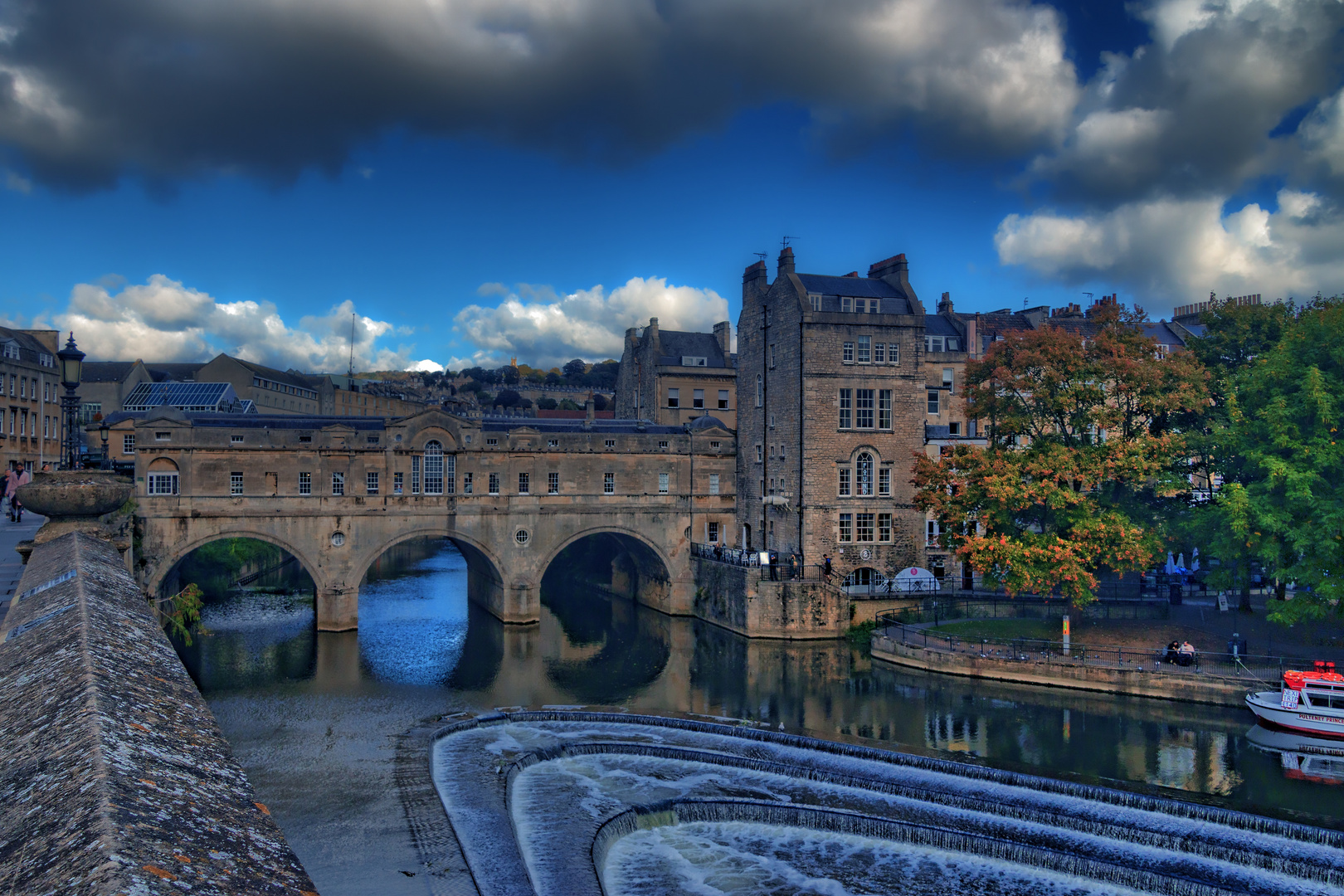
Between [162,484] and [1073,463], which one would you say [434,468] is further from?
[1073,463]

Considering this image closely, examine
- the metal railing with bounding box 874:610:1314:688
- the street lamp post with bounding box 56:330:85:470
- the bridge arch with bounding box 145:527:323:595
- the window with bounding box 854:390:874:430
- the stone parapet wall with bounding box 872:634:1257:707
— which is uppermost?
the window with bounding box 854:390:874:430

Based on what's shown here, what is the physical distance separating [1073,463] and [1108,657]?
314 inches

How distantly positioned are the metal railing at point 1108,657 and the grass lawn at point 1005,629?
88 centimetres

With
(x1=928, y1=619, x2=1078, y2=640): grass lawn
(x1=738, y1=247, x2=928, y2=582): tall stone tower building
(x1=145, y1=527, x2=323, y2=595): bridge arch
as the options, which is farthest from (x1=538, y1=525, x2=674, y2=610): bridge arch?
(x1=928, y1=619, x2=1078, y2=640): grass lawn

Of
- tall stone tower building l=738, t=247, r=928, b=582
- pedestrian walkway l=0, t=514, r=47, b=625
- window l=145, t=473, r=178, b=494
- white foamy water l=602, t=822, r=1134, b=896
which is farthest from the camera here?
tall stone tower building l=738, t=247, r=928, b=582

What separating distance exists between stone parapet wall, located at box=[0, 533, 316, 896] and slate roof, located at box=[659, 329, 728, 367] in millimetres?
59806

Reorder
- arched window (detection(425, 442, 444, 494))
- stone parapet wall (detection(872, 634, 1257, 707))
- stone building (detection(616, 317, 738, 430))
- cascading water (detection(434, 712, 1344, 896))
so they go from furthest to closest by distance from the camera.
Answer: stone building (detection(616, 317, 738, 430))
arched window (detection(425, 442, 444, 494))
stone parapet wall (detection(872, 634, 1257, 707))
cascading water (detection(434, 712, 1344, 896))

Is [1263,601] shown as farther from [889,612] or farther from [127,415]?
[127,415]

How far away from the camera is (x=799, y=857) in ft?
67.1

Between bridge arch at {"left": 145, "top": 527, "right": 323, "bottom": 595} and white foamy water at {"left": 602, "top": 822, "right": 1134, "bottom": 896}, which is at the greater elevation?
bridge arch at {"left": 145, "top": 527, "right": 323, "bottom": 595}

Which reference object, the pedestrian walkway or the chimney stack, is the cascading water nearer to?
the pedestrian walkway

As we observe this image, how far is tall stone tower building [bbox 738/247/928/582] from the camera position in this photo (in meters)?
48.8

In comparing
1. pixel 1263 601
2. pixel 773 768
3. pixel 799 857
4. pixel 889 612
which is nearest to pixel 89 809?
pixel 799 857

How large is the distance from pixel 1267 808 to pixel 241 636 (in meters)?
42.6
